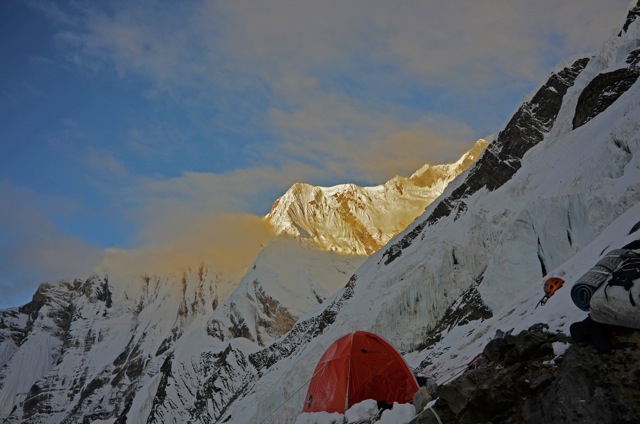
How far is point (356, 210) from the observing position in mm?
170625

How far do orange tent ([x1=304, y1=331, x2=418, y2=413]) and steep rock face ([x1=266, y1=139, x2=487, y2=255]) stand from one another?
4834 inches

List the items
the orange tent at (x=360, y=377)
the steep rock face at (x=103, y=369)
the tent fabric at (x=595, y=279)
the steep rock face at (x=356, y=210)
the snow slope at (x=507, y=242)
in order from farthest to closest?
1. the steep rock face at (x=103, y=369)
2. the steep rock face at (x=356, y=210)
3. the snow slope at (x=507, y=242)
4. the orange tent at (x=360, y=377)
5. the tent fabric at (x=595, y=279)

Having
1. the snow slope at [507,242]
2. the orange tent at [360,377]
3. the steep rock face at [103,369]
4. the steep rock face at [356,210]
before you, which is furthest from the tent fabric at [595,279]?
the steep rock face at [103,369]

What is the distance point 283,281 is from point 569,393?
4522 inches

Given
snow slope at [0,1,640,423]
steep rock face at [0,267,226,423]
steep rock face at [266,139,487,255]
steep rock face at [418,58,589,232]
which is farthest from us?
steep rock face at [0,267,226,423]

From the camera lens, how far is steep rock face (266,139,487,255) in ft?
499

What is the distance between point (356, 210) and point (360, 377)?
15681 cm

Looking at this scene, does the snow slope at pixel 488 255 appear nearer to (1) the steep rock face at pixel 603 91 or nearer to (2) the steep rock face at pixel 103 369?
(1) the steep rock face at pixel 603 91

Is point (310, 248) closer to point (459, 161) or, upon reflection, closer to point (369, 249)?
point (369, 249)

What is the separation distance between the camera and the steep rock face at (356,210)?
152m

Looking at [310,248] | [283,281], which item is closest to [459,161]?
[310,248]

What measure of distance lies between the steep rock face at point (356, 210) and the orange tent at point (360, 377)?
4834 inches

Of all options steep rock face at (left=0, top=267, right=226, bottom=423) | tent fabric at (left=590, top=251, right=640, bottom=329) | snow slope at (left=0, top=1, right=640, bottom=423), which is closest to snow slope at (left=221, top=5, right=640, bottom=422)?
snow slope at (left=0, top=1, right=640, bottom=423)

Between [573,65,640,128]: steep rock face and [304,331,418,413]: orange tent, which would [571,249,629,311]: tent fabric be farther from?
[573,65,640,128]: steep rock face
